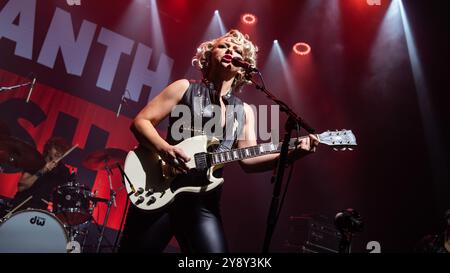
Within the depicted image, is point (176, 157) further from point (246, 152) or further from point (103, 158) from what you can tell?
point (103, 158)

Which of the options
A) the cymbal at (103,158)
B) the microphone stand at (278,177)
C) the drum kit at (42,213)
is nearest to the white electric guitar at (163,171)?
the microphone stand at (278,177)

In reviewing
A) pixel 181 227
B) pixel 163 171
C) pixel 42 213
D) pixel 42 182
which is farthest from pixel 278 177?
pixel 42 182

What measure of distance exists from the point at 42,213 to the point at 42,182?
1.70 m

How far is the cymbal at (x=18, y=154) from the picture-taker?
5627 millimetres

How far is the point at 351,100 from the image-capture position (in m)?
9.21

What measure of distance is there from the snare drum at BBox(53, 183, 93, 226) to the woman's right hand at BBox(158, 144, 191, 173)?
3.97 m

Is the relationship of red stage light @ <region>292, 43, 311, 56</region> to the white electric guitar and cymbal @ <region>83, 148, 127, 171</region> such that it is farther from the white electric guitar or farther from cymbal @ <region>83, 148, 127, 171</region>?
the white electric guitar

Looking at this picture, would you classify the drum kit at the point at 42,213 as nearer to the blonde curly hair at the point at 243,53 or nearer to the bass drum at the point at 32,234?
the bass drum at the point at 32,234

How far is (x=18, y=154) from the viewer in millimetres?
5793

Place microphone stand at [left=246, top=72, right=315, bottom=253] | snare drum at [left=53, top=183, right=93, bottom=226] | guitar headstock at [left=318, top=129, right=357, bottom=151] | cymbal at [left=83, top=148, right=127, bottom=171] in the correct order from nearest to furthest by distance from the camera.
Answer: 1. microphone stand at [left=246, top=72, right=315, bottom=253]
2. guitar headstock at [left=318, top=129, right=357, bottom=151]
3. snare drum at [left=53, top=183, right=93, bottom=226]
4. cymbal at [left=83, top=148, right=127, bottom=171]

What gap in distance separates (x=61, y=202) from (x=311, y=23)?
6496mm

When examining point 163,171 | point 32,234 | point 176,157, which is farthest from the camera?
point 32,234

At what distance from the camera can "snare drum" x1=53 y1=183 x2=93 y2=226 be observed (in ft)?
20.7

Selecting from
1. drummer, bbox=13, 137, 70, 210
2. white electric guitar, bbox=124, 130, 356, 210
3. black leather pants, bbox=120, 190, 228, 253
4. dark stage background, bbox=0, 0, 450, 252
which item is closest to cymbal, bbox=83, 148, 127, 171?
drummer, bbox=13, 137, 70, 210
